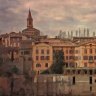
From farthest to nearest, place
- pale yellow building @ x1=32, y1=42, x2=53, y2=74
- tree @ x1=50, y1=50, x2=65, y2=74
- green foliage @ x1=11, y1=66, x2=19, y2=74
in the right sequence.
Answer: pale yellow building @ x1=32, y1=42, x2=53, y2=74, tree @ x1=50, y1=50, x2=65, y2=74, green foliage @ x1=11, y1=66, x2=19, y2=74

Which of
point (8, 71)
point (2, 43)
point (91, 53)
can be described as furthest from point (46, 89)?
point (2, 43)

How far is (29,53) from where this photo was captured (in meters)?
46.7

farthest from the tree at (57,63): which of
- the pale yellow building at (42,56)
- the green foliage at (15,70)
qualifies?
the green foliage at (15,70)

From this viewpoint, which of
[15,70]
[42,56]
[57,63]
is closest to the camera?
[15,70]

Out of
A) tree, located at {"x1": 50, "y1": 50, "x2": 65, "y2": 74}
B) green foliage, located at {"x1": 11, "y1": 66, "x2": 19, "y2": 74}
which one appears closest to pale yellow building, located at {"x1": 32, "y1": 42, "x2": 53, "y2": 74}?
tree, located at {"x1": 50, "y1": 50, "x2": 65, "y2": 74}

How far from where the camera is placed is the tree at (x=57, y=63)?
136 feet

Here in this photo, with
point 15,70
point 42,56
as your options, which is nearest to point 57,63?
point 42,56

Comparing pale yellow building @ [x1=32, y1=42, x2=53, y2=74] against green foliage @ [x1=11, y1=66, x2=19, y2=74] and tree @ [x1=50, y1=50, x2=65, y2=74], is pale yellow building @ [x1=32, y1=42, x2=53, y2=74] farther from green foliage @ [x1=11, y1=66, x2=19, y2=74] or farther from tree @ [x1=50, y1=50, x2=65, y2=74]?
green foliage @ [x1=11, y1=66, x2=19, y2=74]

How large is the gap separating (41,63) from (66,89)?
7.75 metres

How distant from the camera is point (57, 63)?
140ft

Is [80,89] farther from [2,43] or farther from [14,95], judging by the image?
[2,43]

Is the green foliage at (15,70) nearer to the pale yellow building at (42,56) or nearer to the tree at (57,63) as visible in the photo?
the pale yellow building at (42,56)

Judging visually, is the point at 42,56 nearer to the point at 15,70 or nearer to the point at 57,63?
the point at 57,63

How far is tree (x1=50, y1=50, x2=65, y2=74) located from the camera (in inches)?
1628
